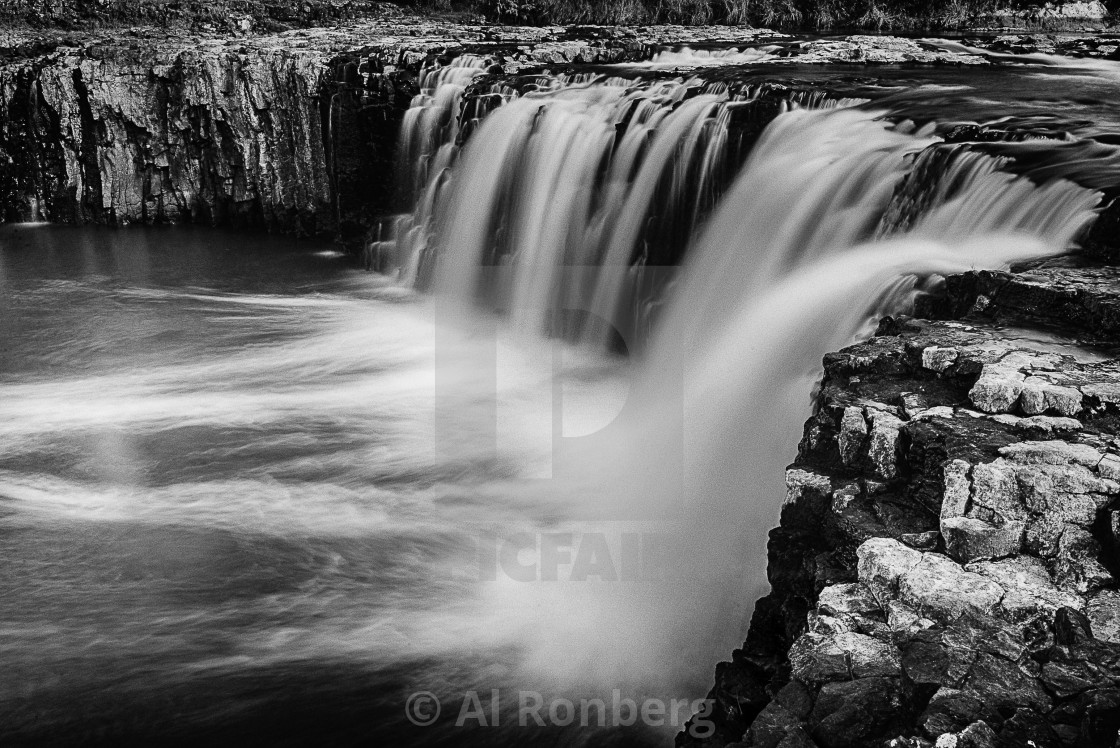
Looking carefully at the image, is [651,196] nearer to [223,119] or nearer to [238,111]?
[238,111]

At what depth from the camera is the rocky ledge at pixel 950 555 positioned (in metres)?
3.27

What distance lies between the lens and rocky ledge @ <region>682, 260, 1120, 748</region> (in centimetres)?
327

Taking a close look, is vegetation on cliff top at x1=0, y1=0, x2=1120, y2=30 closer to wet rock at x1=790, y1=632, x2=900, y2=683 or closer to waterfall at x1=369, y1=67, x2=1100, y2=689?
waterfall at x1=369, y1=67, x2=1100, y2=689

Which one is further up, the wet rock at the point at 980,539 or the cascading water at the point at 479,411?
the wet rock at the point at 980,539

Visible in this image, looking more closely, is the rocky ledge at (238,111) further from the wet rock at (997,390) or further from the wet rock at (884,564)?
the wet rock at (884,564)

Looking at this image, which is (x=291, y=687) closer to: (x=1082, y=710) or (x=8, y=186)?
(x=1082, y=710)

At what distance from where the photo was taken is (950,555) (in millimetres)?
3789

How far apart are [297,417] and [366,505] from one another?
68.6 inches

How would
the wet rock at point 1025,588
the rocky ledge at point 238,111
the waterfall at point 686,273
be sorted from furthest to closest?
the rocky ledge at point 238,111 < the waterfall at point 686,273 < the wet rock at point 1025,588

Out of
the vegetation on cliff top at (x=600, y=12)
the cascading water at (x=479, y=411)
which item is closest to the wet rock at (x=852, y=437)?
the cascading water at (x=479, y=411)

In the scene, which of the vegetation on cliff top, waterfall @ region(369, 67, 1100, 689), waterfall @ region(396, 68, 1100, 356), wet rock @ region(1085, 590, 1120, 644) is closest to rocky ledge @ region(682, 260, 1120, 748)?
wet rock @ region(1085, 590, 1120, 644)

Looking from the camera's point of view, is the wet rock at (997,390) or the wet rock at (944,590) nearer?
the wet rock at (944,590)

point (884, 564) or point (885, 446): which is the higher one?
point (885, 446)

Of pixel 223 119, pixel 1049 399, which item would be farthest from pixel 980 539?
pixel 223 119
